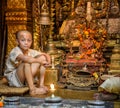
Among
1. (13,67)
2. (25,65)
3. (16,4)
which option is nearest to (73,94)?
(25,65)

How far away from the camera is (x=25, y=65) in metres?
5.06

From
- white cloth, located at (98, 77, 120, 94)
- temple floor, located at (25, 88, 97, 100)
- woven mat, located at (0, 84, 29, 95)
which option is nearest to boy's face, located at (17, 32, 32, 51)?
woven mat, located at (0, 84, 29, 95)

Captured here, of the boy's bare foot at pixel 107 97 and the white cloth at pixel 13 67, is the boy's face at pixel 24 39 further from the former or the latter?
the boy's bare foot at pixel 107 97

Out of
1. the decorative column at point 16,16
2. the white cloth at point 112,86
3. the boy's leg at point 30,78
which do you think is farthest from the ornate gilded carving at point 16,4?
the white cloth at point 112,86

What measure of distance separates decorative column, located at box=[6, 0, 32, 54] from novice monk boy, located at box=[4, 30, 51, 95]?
184 cm

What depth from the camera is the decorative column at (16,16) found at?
7219 millimetres

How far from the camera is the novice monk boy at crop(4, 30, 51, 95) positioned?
16.6 feet

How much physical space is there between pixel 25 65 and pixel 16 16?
2.40 meters

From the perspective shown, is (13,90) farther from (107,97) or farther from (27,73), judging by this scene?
(107,97)

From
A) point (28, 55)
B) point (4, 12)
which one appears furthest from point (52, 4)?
point (28, 55)

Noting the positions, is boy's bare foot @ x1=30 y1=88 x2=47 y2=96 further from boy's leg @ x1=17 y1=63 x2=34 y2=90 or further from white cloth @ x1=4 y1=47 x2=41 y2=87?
white cloth @ x1=4 y1=47 x2=41 y2=87

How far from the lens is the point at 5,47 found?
778cm

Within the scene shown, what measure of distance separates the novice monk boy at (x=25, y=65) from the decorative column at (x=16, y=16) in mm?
1843

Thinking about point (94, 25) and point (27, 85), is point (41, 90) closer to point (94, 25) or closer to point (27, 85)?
point (27, 85)
